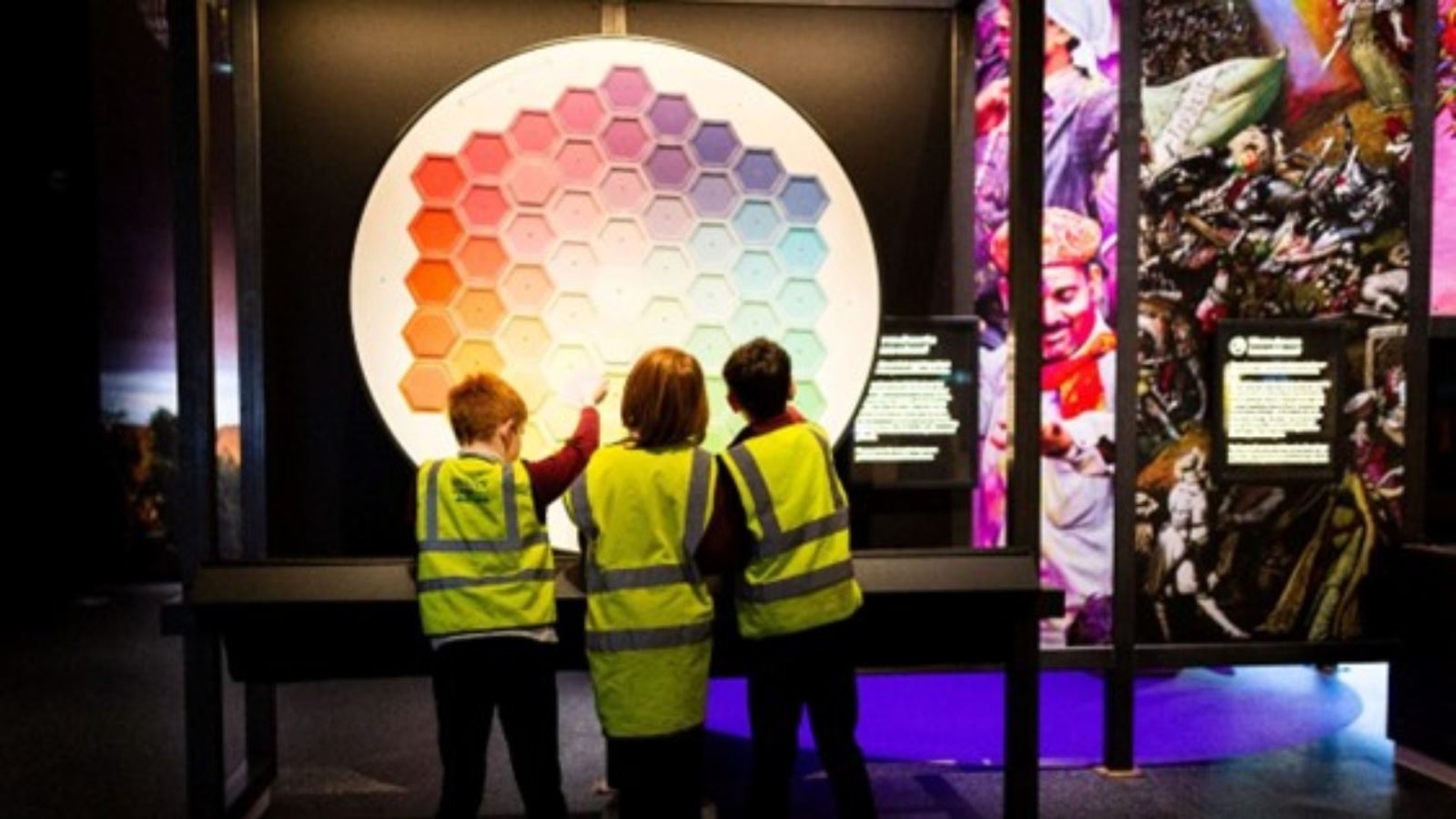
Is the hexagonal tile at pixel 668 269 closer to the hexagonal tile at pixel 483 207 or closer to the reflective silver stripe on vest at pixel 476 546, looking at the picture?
the hexagonal tile at pixel 483 207

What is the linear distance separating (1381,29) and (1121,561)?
2.10 meters

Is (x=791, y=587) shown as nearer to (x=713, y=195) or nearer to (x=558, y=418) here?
(x=558, y=418)

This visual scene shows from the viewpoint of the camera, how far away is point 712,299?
3422 mm

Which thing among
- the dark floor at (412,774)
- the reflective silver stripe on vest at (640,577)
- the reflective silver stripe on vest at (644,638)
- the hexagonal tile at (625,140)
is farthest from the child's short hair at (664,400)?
the dark floor at (412,774)

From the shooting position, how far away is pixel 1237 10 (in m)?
4.17

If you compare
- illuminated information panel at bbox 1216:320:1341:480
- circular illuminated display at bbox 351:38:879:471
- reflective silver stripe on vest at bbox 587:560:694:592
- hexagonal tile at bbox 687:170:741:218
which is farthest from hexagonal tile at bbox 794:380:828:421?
illuminated information panel at bbox 1216:320:1341:480

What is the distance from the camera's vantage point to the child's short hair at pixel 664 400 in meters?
2.55

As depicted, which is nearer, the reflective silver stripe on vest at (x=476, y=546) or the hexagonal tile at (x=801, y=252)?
the reflective silver stripe on vest at (x=476, y=546)

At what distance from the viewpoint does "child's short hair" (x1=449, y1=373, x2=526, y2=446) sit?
268 cm

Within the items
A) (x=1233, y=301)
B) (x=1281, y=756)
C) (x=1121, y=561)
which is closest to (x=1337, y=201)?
(x=1233, y=301)

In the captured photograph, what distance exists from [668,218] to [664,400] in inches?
40.2

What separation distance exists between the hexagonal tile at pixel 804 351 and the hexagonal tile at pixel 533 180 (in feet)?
2.58

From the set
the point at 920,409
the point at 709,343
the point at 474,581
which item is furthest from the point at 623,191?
the point at 474,581

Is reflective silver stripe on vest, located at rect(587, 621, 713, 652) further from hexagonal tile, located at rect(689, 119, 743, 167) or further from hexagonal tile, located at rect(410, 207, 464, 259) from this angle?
hexagonal tile, located at rect(689, 119, 743, 167)
